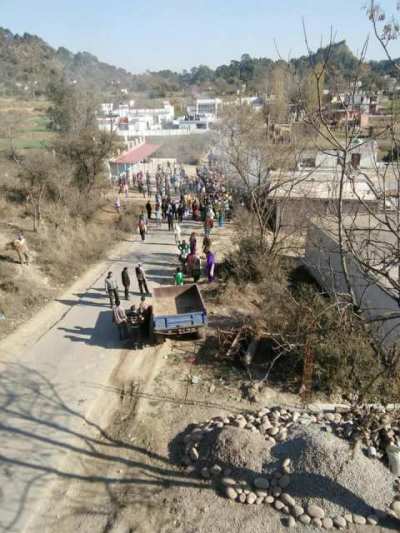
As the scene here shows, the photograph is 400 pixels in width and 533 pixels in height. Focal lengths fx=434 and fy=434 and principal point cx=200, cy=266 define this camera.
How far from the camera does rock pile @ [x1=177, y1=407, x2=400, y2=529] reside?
6441mm

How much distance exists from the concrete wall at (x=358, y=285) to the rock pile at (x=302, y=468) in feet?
6.40

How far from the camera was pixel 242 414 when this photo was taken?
862 cm

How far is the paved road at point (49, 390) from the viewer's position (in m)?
7.14

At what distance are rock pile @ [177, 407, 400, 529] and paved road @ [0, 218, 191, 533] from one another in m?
2.39

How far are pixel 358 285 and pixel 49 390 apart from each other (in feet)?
26.1

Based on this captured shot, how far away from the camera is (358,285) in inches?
445

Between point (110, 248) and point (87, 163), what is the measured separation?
7.68 metres

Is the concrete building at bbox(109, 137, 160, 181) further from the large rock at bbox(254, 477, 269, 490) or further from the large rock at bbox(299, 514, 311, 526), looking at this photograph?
the large rock at bbox(299, 514, 311, 526)

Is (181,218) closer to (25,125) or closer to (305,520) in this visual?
(305,520)

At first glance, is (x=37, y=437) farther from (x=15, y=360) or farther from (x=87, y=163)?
(x=87, y=163)

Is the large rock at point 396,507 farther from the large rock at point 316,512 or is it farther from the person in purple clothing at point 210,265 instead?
the person in purple clothing at point 210,265

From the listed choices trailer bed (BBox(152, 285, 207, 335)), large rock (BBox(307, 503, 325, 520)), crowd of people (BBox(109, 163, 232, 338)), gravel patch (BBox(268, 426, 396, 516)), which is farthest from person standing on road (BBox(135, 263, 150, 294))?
large rock (BBox(307, 503, 325, 520))

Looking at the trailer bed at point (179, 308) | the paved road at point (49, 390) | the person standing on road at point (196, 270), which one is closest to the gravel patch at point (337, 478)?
the paved road at point (49, 390)

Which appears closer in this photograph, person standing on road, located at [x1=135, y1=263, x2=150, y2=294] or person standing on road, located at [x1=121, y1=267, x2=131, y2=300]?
person standing on road, located at [x1=121, y1=267, x2=131, y2=300]
